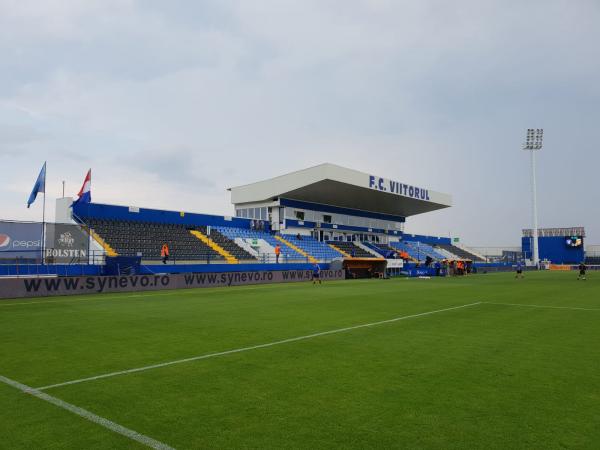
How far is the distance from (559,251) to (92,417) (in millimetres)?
106695

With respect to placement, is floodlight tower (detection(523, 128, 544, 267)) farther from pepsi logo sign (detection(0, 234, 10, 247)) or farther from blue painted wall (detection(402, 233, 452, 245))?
pepsi logo sign (detection(0, 234, 10, 247))

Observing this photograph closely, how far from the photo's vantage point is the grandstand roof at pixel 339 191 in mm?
46562

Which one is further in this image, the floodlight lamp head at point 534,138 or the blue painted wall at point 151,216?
the floodlight lamp head at point 534,138

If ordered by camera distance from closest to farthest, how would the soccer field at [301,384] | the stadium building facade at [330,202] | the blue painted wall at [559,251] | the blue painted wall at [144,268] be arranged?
the soccer field at [301,384] < the blue painted wall at [144,268] < the stadium building facade at [330,202] < the blue painted wall at [559,251]

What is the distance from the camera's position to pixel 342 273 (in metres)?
40.2

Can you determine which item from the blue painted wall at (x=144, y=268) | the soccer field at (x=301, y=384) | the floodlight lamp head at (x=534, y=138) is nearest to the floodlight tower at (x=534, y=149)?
the floodlight lamp head at (x=534, y=138)

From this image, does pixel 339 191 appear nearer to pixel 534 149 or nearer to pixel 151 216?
pixel 151 216

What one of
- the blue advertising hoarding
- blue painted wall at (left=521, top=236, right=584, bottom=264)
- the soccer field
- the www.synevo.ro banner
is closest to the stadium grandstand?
the blue advertising hoarding

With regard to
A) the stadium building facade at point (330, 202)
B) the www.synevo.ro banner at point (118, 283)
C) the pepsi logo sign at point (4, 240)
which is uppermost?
the stadium building facade at point (330, 202)

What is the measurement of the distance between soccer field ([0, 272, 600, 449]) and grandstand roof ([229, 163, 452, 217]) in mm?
35758

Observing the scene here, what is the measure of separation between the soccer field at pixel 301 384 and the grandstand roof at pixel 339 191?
35.8 meters

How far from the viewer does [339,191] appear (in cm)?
5047

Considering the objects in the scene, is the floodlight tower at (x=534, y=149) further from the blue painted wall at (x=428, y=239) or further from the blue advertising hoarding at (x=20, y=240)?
the blue advertising hoarding at (x=20, y=240)

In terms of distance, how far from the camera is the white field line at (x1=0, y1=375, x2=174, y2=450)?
401cm
